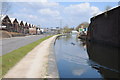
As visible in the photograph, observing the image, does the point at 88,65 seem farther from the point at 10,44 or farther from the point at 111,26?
the point at 111,26

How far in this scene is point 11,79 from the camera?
7.21m

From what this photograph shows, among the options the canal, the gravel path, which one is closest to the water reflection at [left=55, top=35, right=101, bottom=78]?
the canal

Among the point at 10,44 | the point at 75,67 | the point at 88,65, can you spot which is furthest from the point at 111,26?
the point at 75,67

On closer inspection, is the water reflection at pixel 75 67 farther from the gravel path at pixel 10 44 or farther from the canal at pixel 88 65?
the gravel path at pixel 10 44

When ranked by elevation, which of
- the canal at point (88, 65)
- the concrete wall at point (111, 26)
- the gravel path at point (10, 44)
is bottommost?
the canal at point (88, 65)

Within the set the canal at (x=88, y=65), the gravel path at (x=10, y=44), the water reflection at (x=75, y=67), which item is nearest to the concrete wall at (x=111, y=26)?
the canal at (x=88, y=65)

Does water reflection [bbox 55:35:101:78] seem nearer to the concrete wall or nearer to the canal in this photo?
the canal

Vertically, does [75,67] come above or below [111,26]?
below

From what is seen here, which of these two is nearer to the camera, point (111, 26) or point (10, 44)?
point (10, 44)

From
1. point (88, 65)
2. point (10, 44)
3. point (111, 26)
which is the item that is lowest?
point (88, 65)

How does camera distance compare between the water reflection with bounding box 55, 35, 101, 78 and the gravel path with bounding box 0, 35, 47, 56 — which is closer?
the water reflection with bounding box 55, 35, 101, 78

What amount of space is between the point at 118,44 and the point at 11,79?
22076mm

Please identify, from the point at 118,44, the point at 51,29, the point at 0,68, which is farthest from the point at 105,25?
the point at 51,29

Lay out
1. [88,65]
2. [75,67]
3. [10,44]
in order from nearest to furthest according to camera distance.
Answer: [75,67]
[88,65]
[10,44]
